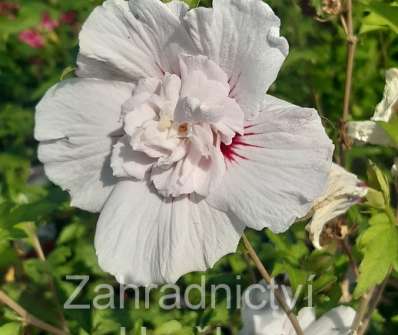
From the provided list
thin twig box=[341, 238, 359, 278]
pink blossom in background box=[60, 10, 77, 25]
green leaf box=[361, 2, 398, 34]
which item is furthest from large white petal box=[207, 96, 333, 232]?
pink blossom in background box=[60, 10, 77, 25]

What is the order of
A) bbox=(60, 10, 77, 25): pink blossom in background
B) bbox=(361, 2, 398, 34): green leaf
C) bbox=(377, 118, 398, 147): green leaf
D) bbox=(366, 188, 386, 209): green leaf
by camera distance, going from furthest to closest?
1. bbox=(60, 10, 77, 25): pink blossom in background
2. bbox=(361, 2, 398, 34): green leaf
3. bbox=(366, 188, 386, 209): green leaf
4. bbox=(377, 118, 398, 147): green leaf

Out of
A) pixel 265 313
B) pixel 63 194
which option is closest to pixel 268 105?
pixel 265 313

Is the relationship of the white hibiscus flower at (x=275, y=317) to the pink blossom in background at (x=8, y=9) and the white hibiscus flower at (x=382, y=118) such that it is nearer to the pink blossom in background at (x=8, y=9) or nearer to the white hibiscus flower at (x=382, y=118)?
the white hibiscus flower at (x=382, y=118)

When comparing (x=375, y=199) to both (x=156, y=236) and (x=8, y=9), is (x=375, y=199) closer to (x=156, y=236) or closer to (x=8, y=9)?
(x=156, y=236)

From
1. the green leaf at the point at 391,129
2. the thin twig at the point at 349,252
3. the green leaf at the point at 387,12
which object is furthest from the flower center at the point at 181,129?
the thin twig at the point at 349,252

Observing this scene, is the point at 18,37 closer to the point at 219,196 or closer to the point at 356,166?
the point at 356,166

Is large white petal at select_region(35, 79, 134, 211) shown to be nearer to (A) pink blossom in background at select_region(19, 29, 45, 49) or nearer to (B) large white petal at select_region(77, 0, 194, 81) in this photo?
(B) large white petal at select_region(77, 0, 194, 81)

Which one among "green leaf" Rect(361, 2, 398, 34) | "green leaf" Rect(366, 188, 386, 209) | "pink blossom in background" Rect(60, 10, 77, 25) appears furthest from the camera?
"pink blossom in background" Rect(60, 10, 77, 25)
